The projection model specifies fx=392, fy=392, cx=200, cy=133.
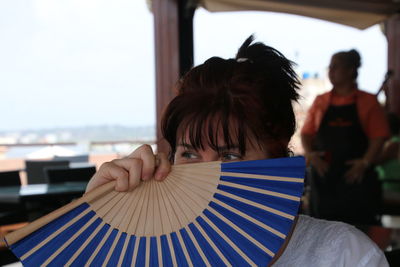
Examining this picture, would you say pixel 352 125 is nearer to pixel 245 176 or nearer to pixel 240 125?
pixel 240 125

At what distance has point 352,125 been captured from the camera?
240 cm

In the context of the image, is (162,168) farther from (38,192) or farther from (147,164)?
(38,192)

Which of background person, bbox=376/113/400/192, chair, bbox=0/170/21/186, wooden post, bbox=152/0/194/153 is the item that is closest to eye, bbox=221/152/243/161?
background person, bbox=376/113/400/192

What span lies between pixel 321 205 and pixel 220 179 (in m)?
2.08

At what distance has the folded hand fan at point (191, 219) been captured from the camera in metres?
0.58

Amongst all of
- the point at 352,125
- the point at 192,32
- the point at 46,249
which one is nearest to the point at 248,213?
the point at 46,249

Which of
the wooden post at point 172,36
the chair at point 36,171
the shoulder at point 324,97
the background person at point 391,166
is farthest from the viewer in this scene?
the chair at point 36,171

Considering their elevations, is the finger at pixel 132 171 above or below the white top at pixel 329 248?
above

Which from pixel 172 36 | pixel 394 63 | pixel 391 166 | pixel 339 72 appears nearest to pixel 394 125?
pixel 391 166

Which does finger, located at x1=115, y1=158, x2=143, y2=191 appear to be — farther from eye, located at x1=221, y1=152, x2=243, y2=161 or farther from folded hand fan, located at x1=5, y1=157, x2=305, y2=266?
eye, located at x1=221, y1=152, x2=243, y2=161

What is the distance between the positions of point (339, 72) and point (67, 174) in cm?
255

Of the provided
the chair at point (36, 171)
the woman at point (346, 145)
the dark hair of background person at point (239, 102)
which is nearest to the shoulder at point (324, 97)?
the woman at point (346, 145)

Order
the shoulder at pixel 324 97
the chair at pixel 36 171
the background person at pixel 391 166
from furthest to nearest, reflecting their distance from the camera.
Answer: the chair at pixel 36 171
the background person at pixel 391 166
the shoulder at pixel 324 97

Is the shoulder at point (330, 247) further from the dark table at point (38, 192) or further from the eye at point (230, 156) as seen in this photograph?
the dark table at point (38, 192)
